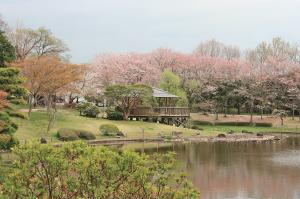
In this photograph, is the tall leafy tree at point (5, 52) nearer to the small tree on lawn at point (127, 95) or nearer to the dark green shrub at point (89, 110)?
the dark green shrub at point (89, 110)

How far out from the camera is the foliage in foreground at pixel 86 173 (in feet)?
28.6

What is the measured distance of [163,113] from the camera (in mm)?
49219

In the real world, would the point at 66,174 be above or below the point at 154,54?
below

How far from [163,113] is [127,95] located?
185 inches

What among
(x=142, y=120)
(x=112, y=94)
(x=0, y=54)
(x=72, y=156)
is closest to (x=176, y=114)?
(x=142, y=120)

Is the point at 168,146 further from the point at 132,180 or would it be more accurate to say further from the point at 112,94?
the point at 132,180

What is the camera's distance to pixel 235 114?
61.3 m

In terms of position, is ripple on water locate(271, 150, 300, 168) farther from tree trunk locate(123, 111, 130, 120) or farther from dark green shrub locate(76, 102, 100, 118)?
dark green shrub locate(76, 102, 100, 118)

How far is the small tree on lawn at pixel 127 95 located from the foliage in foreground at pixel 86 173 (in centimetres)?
3671

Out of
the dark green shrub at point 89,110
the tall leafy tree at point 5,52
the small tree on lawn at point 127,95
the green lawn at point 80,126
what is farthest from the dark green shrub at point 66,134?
the small tree on lawn at point 127,95

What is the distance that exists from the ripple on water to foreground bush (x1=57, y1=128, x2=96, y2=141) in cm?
1368

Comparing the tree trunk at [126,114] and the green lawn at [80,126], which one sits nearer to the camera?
the green lawn at [80,126]

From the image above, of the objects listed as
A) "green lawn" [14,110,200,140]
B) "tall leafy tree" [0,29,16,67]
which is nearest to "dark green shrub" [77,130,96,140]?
"green lawn" [14,110,200,140]

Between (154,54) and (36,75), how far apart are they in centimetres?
3202
